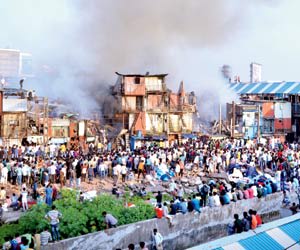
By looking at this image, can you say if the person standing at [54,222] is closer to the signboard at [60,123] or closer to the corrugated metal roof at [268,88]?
the signboard at [60,123]

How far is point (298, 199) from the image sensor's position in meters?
16.4

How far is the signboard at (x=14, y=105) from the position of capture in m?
23.5

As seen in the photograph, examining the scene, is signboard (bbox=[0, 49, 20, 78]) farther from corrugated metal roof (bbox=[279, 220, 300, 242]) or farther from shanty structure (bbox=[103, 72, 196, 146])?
corrugated metal roof (bbox=[279, 220, 300, 242])

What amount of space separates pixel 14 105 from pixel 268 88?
26859mm

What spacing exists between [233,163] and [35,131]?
35.9ft

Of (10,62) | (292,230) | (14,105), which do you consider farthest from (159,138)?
(10,62)

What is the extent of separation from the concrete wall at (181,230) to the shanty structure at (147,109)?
1553cm

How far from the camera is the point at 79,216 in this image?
10.7 meters

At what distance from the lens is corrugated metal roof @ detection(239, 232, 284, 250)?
9797 mm

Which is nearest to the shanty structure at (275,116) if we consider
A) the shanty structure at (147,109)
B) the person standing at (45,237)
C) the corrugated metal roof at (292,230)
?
the shanty structure at (147,109)

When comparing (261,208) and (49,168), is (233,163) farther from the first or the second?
(49,168)

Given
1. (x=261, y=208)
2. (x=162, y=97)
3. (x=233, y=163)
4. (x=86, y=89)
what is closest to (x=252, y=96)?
(x=162, y=97)

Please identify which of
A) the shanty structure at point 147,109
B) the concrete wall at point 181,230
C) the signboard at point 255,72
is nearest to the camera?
the concrete wall at point 181,230

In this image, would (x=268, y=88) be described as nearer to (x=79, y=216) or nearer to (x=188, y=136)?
(x=188, y=136)
